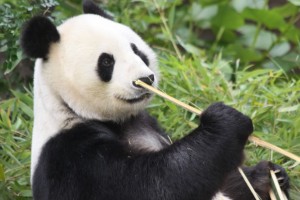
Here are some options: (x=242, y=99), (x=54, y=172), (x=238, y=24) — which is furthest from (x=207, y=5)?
(x=54, y=172)

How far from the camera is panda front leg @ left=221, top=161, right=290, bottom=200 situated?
156 inches

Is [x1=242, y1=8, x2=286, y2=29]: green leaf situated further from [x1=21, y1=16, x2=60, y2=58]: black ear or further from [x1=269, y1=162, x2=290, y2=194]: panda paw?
[x1=21, y1=16, x2=60, y2=58]: black ear

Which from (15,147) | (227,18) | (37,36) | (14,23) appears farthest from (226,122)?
(227,18)

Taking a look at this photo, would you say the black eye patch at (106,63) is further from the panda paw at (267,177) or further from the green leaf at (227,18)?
the green leaf at (227,18)

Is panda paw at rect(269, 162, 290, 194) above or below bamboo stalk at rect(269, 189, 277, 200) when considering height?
above

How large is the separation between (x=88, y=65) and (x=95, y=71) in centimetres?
4

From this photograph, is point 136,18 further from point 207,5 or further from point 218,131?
point 218,131

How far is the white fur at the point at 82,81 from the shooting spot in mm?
3605

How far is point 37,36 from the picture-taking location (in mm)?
3662

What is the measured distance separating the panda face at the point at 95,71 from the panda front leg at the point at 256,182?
683mm

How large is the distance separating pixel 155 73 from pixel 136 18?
2238 mm

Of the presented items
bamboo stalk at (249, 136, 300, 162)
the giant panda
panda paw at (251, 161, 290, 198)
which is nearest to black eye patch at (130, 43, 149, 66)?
the giant panda

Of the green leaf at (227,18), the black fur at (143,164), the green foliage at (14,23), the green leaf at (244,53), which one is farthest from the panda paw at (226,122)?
the green leaf at (227,18)

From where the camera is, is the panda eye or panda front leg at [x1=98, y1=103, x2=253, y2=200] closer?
panda front leg at [x1=98, y1=103, x2=253, y2=200]
